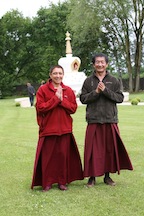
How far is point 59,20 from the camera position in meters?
44.7

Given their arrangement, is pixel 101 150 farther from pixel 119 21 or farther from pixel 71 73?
pixel 119 21

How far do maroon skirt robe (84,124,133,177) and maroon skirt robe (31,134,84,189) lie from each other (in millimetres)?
283

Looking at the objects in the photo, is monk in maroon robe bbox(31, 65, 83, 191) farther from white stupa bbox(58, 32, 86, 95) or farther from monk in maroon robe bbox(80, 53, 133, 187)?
white stupa bbox(58, 32, 86, 95)

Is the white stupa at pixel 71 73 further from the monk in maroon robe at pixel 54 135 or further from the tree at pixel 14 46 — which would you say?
the tree at pixel 14 46

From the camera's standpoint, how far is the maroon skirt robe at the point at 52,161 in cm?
490

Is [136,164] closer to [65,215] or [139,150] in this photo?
[139,150]

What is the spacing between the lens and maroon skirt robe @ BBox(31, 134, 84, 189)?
16.1 ft

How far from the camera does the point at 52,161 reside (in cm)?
493

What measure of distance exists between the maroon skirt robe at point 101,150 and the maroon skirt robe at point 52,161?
0.93 feet

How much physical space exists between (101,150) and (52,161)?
0.70 meters

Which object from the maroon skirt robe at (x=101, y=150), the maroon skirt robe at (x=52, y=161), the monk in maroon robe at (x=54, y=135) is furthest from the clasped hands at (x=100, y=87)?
the maroon skirt robe at (x=52, y=161)

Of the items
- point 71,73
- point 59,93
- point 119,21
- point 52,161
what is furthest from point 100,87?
point 119,21

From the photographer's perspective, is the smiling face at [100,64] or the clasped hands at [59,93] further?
the smiling face at [100,64]

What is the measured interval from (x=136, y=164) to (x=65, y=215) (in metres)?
2.57
